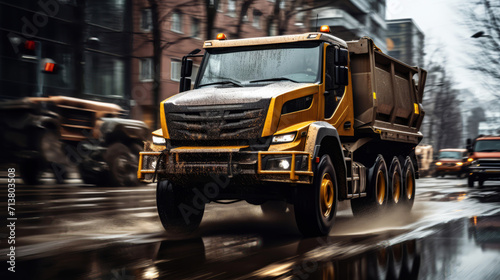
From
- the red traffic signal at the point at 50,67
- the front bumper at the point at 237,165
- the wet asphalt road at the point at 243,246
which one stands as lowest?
the wet asphalt road at the point at 243,246

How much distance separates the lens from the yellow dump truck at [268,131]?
26.4ft

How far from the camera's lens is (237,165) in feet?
26.2

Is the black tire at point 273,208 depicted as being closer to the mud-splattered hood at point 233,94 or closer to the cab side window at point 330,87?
the cab side window at point 330,87

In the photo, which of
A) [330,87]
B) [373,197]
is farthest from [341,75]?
[373,197]

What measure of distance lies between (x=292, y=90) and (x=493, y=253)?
3.11 meters

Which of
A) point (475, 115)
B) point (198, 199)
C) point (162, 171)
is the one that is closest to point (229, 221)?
point (198, 199)

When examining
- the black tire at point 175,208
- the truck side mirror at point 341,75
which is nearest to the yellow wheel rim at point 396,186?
the truck side mirror at point 341,75

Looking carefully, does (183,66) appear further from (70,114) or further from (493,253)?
(70,114)

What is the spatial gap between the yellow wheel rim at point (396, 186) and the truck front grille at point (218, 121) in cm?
535

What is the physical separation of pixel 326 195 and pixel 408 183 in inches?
218

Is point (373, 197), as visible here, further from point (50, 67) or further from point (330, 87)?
point (50, 67)

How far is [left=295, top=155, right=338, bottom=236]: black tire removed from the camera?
820 cm

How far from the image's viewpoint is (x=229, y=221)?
10.7m

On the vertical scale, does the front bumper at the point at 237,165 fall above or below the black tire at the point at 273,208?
above
